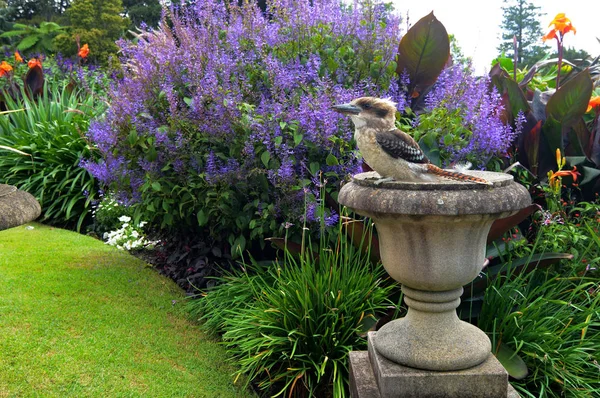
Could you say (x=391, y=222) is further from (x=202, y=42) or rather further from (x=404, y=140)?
(x=202, y=42)

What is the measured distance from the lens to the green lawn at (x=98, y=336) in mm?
3141

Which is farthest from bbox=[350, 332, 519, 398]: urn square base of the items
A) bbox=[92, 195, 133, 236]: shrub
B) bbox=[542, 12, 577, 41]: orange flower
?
bbox=[92, 195, 133, 236]: shrub

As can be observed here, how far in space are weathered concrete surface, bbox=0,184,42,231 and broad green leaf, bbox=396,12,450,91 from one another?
2939 mm

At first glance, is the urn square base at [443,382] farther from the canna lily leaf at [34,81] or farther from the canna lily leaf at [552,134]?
the canna lily leaf at [34,81]

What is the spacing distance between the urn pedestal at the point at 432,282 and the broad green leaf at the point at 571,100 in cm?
202

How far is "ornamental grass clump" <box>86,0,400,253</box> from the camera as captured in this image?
3775 millimetres

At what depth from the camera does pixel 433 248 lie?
229 cm

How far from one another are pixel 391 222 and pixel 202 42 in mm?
2886

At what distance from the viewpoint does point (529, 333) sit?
3.02 metres

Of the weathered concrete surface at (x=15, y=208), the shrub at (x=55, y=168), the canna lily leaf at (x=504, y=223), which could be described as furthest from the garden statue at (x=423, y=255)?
the shrub at (x=55, y=168)

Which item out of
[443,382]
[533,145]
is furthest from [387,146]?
[533,145]

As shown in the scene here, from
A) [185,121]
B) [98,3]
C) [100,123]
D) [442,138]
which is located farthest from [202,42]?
[98,3]

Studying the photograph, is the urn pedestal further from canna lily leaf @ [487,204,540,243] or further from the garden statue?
canna lily leaf @ [487,204,540,243]

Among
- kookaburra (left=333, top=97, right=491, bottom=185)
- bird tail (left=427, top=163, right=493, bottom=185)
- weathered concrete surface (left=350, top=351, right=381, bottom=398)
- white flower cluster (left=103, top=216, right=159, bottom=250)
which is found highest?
kookaburra (left=333, top=97, right=491, bottom=185)
